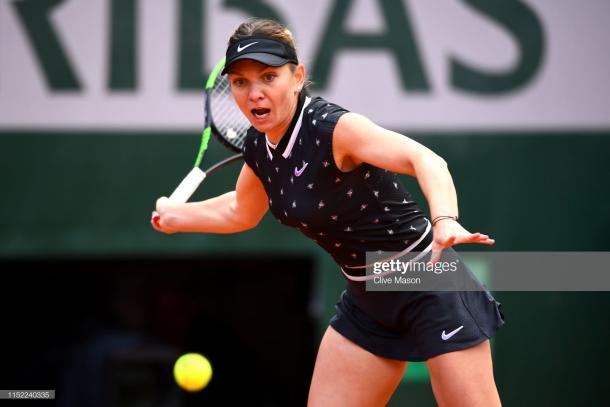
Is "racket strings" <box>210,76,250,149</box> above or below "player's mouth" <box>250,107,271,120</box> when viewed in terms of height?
below

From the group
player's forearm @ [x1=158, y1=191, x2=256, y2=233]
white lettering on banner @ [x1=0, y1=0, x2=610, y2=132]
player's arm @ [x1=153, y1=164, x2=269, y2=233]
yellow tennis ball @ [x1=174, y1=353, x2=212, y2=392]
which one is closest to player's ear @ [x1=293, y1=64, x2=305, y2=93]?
player's arm @ [x1=153, y1=164, x2=269, y2=233]

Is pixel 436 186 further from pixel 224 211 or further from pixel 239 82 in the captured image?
pixel 224 211

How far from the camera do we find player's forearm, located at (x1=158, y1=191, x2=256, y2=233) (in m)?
3.09

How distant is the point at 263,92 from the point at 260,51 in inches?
4.3

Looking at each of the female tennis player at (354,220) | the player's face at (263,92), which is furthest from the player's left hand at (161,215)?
the player's face at (263,92)

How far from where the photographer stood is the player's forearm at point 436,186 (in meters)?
2.32

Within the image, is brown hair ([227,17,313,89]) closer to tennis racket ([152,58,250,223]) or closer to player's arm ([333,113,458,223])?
player's arm ([333,113,458,223])

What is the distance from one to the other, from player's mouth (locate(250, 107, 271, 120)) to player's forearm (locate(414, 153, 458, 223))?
0.49 metres

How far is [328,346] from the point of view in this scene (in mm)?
2982

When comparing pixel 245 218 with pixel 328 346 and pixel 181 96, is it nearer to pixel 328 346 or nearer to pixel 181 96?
pixel 328 346

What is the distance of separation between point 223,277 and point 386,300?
3.28 meters

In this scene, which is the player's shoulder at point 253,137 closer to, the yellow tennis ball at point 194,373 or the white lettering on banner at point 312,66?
the yellow tennis ball at point 194,373

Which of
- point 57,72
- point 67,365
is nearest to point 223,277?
point 67,365

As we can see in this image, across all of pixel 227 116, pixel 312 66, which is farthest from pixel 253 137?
pixel 312 66
